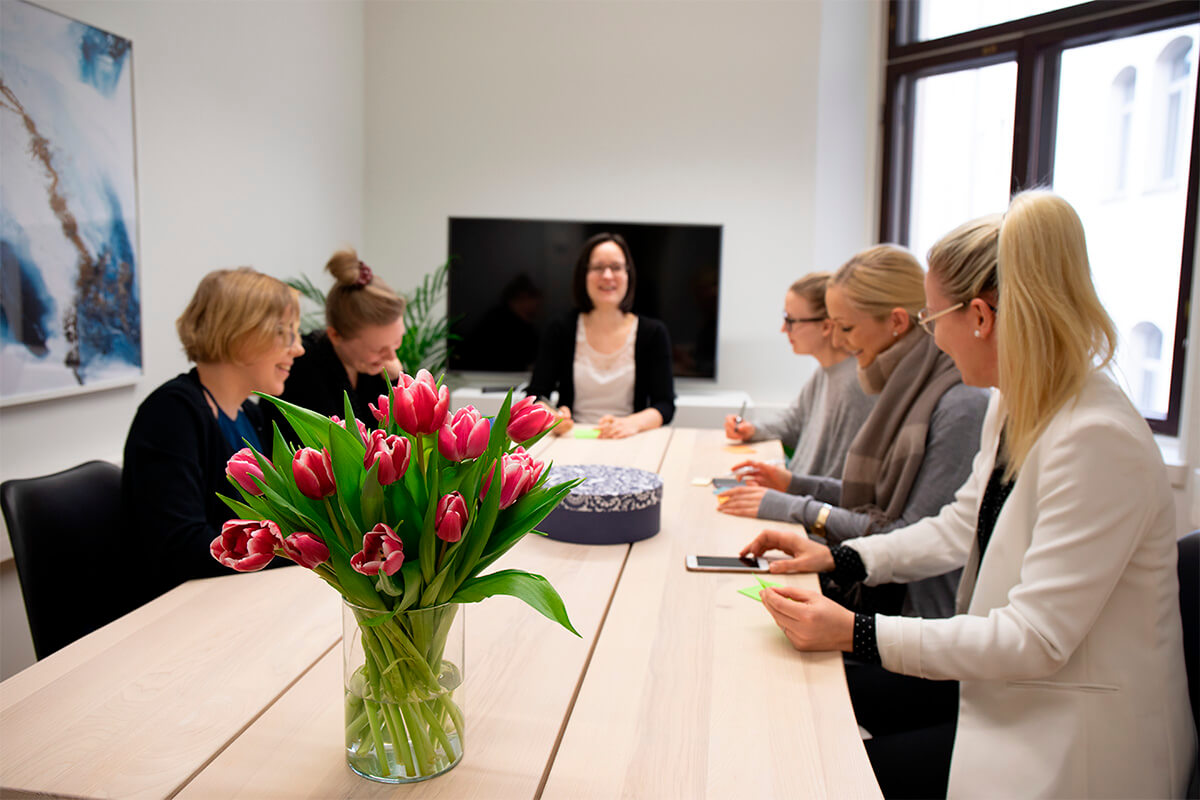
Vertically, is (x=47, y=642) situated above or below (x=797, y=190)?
below

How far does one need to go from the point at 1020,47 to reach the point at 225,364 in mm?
3693

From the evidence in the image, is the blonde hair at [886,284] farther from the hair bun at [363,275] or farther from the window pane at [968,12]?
the window pane at [968,12]

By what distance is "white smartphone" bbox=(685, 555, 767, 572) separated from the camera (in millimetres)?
1619

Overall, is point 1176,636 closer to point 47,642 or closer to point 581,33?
point 47,642

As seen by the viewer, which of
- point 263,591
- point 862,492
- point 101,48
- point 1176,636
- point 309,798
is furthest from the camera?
point 101,48

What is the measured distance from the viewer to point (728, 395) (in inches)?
190

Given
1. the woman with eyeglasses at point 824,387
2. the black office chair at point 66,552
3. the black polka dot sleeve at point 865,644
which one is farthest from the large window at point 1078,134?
the black office chair at point 66,552

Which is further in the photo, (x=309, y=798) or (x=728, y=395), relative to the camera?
(x=728, y=395)

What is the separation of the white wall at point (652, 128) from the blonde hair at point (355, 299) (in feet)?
8.16

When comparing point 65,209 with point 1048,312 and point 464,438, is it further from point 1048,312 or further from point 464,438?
point 1048,312

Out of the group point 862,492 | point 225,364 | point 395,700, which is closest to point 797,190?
point 862,492

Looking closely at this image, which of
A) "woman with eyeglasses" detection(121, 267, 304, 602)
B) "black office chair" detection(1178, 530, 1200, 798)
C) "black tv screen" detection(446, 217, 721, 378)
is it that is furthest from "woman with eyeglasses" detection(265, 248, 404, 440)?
"black tv screen" detection(446, 217, 721, 378)

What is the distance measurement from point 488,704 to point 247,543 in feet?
1.32

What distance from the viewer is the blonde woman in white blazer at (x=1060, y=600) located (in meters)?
1.18
